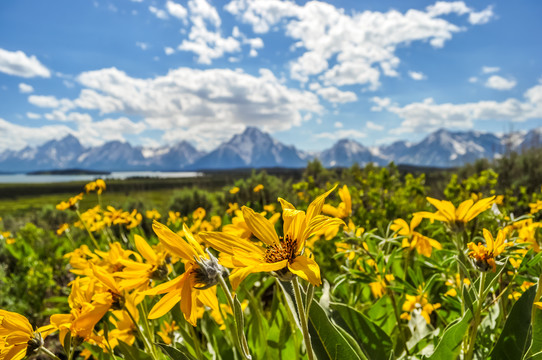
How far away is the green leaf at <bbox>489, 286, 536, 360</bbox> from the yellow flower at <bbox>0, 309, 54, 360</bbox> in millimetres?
1616

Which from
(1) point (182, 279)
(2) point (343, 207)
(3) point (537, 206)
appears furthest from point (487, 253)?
(3) point (537, 206)

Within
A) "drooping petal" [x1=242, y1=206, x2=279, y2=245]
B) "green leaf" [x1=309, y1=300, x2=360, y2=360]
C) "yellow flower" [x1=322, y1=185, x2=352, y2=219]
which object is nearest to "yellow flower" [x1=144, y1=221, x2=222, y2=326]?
"drooping petal" [x1=242, y1=206, x2=279, y2=245]

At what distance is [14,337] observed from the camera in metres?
0.95

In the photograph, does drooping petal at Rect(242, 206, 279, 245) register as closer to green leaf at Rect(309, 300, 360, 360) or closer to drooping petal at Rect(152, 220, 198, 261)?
drooping petal at Rect(152, 220, 198, 261)

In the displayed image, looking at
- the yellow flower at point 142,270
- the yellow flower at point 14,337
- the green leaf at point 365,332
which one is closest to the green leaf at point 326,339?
the green leaf at point 365,332

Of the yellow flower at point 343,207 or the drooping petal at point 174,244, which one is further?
the yellow flower at point 343,207

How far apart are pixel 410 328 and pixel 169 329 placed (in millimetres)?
1432

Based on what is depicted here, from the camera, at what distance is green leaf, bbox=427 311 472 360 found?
1.09 m

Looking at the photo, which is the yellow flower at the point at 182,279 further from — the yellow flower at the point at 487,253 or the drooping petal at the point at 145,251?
the yellow flower at the point at 487,253

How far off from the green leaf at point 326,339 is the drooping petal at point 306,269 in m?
0.40

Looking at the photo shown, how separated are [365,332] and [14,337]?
129 centimetres

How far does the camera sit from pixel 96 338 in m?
1.17

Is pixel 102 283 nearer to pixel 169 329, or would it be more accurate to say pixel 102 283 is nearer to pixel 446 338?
pixel 169 329

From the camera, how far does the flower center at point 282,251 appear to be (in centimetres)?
81
